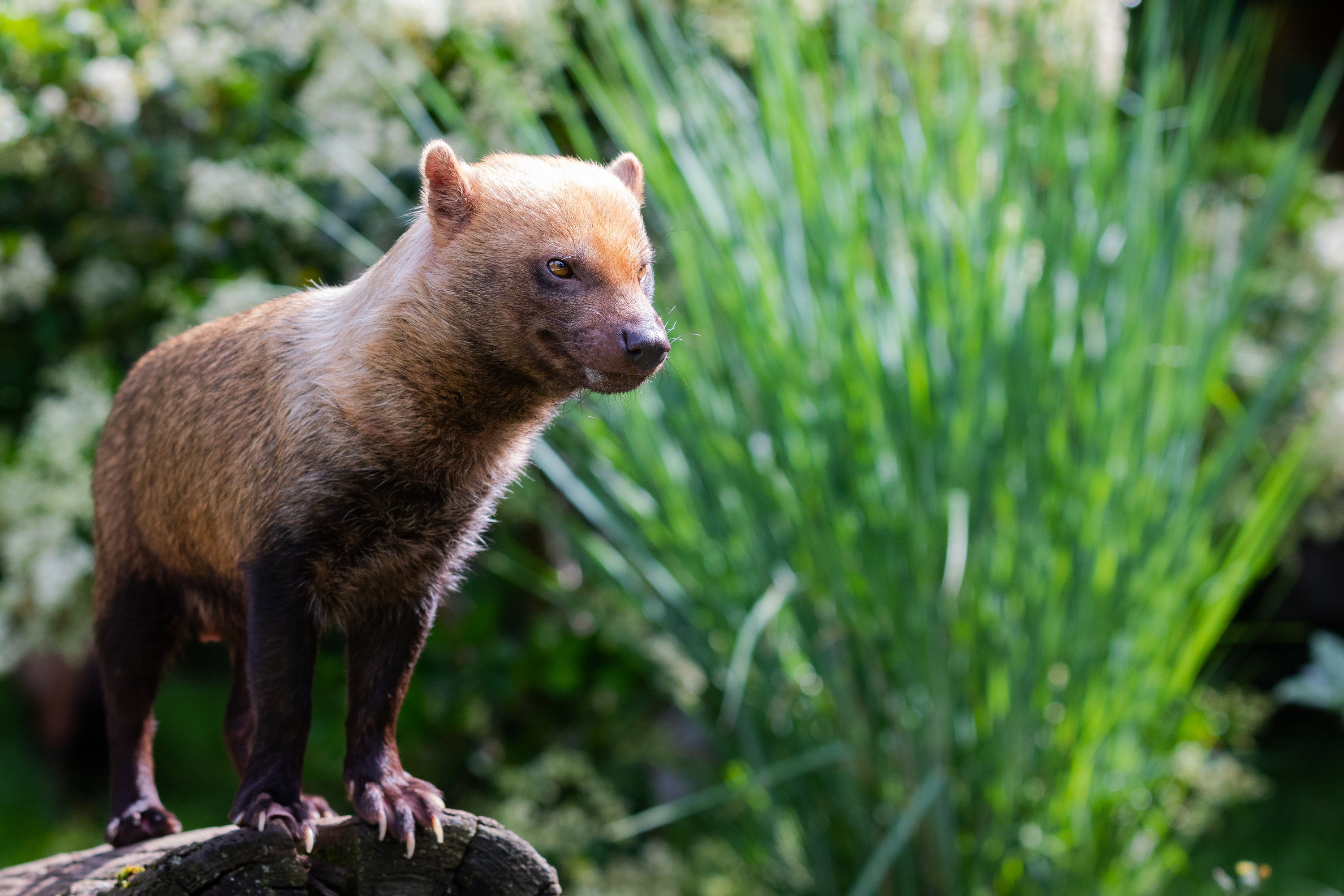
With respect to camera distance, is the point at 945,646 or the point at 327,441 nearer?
the point at 327,441

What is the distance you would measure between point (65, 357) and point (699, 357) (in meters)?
2.00

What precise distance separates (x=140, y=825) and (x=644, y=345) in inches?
44.6

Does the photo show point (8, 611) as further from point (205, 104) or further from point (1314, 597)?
point (1314, 597)

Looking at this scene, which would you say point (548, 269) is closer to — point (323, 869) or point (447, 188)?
point (447, 188)

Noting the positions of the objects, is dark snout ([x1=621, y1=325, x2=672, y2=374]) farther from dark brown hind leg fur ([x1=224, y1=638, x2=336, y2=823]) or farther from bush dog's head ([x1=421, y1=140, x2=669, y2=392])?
dark brown hind leg fur ([x1=224, y1=638, x2=336, y2=823])

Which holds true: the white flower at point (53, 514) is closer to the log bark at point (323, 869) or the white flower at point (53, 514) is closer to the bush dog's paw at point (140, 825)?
the bush dog's paw at point (140, 825)

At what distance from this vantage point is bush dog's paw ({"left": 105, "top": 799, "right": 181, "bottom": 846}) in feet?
5.86

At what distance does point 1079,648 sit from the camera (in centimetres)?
292

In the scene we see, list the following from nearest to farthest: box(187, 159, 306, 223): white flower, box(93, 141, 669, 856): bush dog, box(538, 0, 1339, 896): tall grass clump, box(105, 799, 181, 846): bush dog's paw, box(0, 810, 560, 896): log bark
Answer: box(0, 810, 560, 896): log bark < box(93, 141, 669, 856): bush dog < box(105, 799, 181, 846): bush dog's paw < box(538, 0, 1339, 896): tall grass clump < box(187, 159, 306, 223): white flower

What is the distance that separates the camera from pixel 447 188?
1598 millimetres

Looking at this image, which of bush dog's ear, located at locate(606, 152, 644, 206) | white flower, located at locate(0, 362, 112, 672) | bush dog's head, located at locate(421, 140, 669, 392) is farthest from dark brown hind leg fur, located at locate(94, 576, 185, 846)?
white flower, located at locate(0, 362, 112, 672)

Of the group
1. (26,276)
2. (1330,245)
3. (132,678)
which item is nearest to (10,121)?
(26,276)

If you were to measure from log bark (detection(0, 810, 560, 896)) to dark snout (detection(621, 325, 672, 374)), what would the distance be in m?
0.66

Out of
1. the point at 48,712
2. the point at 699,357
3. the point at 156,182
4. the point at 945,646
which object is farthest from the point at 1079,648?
the point at 48,712
